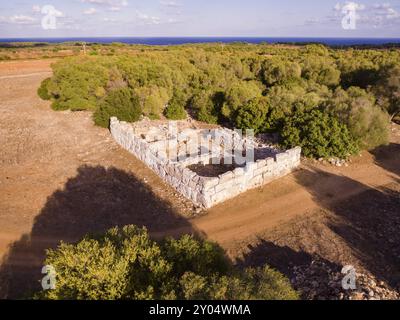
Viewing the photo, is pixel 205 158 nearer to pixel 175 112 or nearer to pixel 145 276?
pixel 175 112

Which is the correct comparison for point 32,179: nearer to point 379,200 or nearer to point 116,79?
point 116,79

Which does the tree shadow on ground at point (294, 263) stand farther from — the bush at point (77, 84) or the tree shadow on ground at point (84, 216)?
the bush at point (77, 84)

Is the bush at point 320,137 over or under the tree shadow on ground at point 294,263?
over

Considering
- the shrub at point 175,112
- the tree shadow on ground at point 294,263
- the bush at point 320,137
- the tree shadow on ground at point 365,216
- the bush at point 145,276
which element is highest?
the shrub at point 175,112

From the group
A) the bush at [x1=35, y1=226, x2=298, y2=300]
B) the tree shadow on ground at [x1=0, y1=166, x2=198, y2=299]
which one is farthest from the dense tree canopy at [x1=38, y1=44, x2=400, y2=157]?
the bush at [x1=35, y1=226, x2=298, y2=300]

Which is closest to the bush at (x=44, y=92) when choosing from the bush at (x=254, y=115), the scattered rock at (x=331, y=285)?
the bush at (x=254, y=115)

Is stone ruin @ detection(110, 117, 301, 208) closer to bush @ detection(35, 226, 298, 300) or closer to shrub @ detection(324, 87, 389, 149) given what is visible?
shrub @ detection(324, 87, 389, 149)

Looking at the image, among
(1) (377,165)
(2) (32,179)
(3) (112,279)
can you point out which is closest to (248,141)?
(1) (377,165)

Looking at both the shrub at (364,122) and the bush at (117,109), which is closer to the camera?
the shrub at (364,122)
